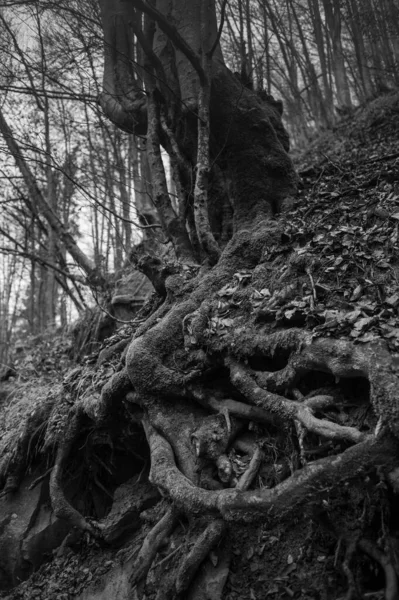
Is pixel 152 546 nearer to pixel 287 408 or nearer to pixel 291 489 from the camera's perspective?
pixel 291 489

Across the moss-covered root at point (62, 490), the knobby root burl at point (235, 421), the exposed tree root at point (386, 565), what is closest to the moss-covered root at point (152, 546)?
the knobby root burl at point (235, 421)

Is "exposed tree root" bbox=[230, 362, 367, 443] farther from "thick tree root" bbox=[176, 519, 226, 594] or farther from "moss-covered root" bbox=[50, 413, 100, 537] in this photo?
"moss-covered root" bbox=[50, 413, 100, 537]

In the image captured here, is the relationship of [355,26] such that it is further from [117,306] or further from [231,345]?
[231,345]

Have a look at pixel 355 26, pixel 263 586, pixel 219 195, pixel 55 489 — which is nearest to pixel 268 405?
pixel 263 586

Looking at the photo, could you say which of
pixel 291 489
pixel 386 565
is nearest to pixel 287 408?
pixel 291 489

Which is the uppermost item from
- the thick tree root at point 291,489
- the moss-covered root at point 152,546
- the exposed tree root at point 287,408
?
the exposed tree root at point 287,408

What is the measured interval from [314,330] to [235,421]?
109 cm

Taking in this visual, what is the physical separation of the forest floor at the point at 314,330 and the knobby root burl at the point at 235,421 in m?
0.12

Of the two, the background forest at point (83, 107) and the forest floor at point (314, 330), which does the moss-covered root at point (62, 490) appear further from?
the background forest at point (83, 107)

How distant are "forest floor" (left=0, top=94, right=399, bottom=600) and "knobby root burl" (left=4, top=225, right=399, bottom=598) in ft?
0.41

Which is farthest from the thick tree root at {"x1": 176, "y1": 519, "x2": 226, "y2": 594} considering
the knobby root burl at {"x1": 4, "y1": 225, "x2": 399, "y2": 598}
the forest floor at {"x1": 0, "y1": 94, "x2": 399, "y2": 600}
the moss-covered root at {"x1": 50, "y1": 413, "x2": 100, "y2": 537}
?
the moss-covered root at {"x1": 50, "y1": 413, "x2": 100, "y2": 537}

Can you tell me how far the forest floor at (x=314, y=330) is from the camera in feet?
9.84

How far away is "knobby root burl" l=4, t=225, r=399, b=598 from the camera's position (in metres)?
2.83

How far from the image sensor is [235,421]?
3.91 metres
